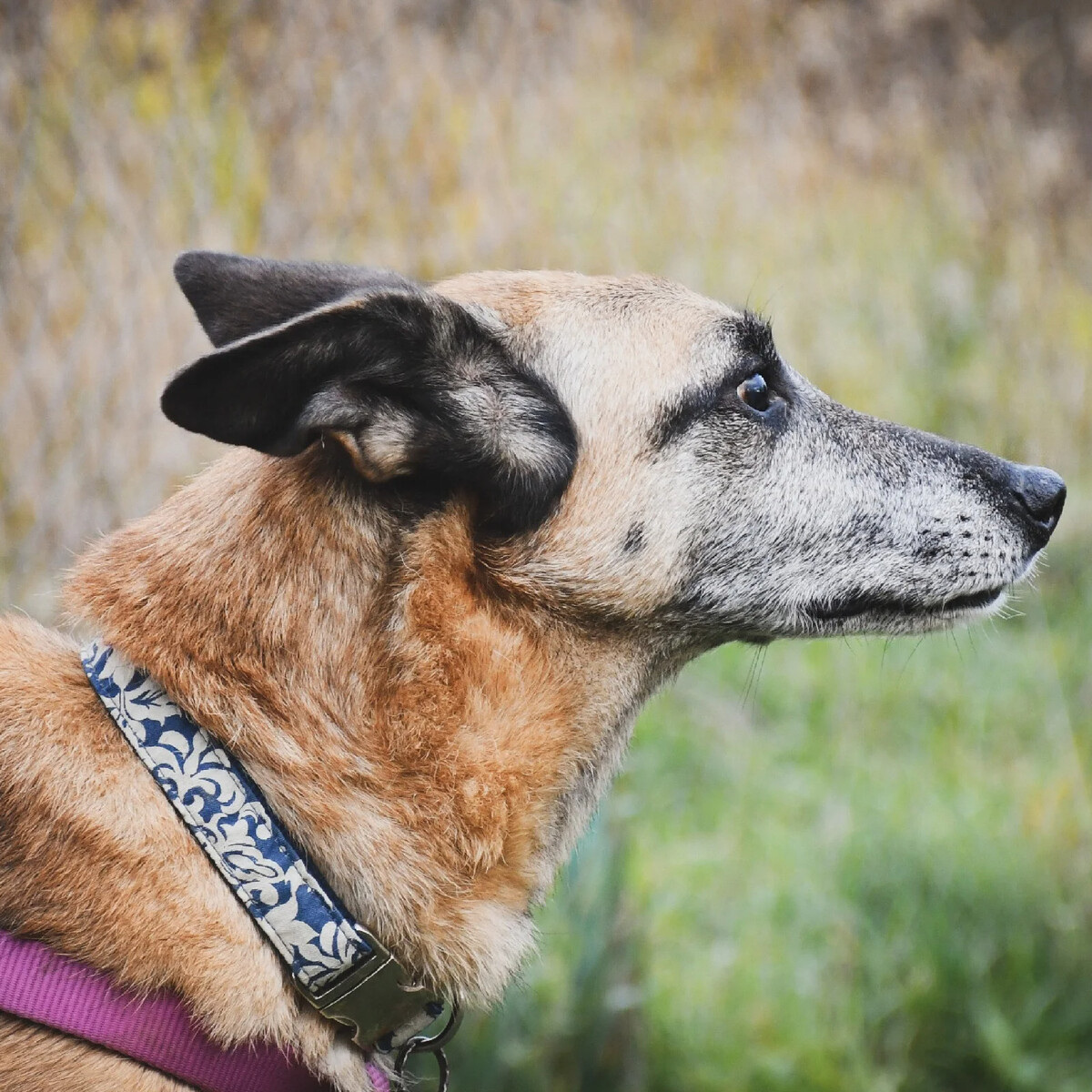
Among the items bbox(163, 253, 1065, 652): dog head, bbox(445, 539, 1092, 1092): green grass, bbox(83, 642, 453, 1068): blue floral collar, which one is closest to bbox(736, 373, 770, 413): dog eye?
bbox(163, 253, 1065, 652): dog head

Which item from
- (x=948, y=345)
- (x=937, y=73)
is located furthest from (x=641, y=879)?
(x=937, y=73)

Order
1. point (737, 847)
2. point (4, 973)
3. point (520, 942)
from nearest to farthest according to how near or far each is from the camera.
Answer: point (4, 973), point (520, 942), point (737, 847)

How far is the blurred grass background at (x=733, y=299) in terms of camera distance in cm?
357

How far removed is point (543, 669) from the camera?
231 cm

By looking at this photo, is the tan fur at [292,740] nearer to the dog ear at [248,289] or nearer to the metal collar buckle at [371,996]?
the metal collar buckle at [371,996]

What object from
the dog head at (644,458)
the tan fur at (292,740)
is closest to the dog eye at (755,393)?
the dog head at (644,458)

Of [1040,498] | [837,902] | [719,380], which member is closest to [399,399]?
[719,380]

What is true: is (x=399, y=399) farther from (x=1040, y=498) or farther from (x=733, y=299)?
(x=733, y=299)

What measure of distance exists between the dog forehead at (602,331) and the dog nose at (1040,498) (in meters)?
0.78

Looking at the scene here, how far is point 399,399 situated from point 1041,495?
1520 mm

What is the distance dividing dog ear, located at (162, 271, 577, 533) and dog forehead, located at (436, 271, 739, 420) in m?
0.09

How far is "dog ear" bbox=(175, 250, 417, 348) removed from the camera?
7.00ft

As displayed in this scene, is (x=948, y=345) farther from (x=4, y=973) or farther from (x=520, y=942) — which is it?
(x=4, y=973)

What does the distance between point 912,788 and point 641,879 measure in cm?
122
